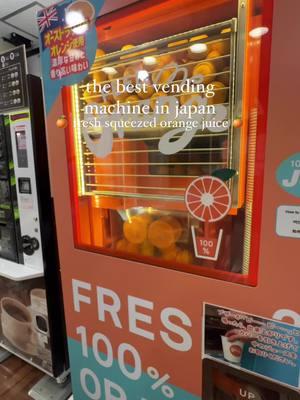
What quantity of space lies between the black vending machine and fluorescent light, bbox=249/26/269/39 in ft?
3.00

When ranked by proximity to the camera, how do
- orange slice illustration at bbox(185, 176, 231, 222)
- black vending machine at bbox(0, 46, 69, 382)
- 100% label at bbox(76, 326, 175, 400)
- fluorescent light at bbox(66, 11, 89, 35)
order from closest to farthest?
1. orange slice illustration at bbox(185, 176, 231, 222)
2. fluorescent light at bbox(66, 11, 89, 35)
3. 100% label at bbox(76, 326, 175, 400)
4. black vending machine at bbox(0, 46, 69, 382)

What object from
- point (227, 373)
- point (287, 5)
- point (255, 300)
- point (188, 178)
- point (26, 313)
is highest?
point (287, 5)

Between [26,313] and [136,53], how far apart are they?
147cm

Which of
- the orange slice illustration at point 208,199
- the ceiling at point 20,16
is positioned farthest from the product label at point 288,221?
the ceiling at point 20,16

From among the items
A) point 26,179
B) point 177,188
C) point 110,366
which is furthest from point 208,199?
point 26,179

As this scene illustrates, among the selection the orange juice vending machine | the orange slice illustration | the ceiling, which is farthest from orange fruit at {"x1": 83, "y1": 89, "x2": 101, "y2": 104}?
the ceiling

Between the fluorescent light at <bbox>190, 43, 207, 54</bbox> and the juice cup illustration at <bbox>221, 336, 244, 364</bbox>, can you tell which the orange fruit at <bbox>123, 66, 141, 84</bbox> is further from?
the juice cup illustration at <bbox>221, 336, 244, 364</bbox>

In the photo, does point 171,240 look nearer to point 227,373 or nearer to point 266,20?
point 227,373

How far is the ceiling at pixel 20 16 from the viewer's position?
209 cm

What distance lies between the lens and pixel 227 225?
751 millimetres

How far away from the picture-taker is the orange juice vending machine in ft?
2.05

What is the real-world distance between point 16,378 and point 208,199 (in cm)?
174

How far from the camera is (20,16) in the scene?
7.48 feet

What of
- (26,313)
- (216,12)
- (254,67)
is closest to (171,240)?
(254,67)
